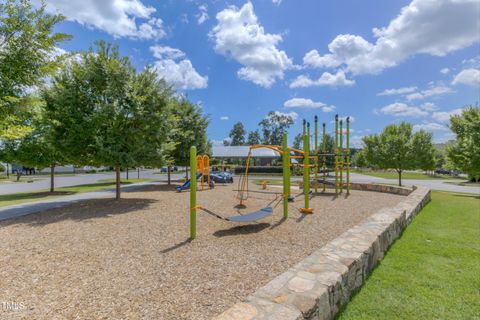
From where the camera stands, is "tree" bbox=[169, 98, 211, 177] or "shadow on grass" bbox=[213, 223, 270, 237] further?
"tree" bbox=[169, 98, 211, 177]

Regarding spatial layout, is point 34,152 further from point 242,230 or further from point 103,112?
point 242,230

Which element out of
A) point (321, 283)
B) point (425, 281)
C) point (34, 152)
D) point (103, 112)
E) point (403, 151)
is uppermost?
point (103, 112)

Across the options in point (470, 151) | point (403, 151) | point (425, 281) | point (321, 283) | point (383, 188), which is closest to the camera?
point (321, 283)

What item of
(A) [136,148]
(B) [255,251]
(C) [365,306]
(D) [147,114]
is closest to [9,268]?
(B) [255,251]

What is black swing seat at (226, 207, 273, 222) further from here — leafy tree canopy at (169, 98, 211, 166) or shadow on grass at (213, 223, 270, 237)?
leafy tree canopy at (169, 98, 211, 166)

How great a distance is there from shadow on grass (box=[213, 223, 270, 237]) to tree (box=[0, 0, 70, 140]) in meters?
4.18

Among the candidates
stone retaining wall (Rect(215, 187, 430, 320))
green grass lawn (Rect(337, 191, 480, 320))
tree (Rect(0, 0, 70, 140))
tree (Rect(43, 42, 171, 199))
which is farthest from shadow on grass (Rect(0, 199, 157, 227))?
green grass lawn (Rect(337, 191, 480, 320))

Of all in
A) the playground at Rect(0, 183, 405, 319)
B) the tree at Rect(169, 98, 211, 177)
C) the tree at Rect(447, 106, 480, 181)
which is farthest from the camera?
the tree at Rect(169, 98, 211, 177)

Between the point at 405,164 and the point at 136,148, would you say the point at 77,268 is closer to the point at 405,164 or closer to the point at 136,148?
the point at 136,148

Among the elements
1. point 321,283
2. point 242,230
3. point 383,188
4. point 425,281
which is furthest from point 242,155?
point 321,283

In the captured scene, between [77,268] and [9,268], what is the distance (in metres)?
1.08

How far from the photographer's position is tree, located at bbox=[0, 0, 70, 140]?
4.13 metres

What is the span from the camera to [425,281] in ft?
12.5

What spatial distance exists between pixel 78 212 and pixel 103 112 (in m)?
3.53
